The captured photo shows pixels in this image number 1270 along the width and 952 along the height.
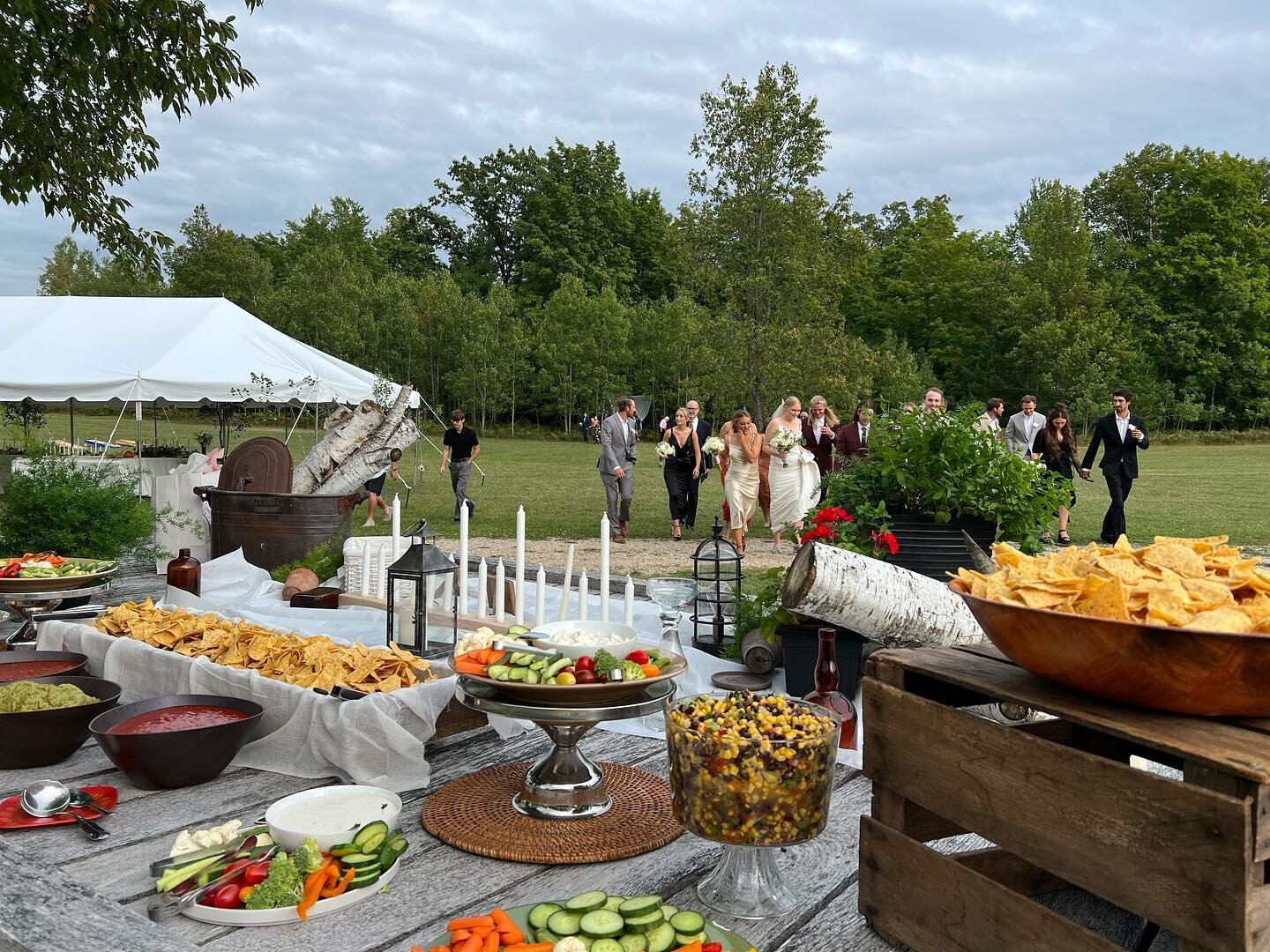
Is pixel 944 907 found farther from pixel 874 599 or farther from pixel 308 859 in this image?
pixel 874 599

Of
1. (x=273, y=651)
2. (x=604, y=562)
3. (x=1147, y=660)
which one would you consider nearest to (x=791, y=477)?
(x=604, y=562)

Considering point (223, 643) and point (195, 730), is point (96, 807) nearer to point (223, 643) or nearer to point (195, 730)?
point (195, 730)

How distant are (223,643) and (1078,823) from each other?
370cm

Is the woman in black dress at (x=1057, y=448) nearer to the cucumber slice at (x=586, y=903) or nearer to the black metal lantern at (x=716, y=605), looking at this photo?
the black metal lantern at (x=716, y=605)

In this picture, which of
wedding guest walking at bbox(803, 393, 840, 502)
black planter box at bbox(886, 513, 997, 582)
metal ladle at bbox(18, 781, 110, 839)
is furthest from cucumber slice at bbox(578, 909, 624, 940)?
wedding guest walking at bbox(803, 393, 840, 502)

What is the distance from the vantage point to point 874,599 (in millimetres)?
4477

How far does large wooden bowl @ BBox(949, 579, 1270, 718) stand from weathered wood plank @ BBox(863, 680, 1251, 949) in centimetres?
15

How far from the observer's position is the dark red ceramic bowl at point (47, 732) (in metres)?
3.62

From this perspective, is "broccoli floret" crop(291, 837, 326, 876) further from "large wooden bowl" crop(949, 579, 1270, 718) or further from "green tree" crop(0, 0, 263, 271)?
"green tree" crop(0, 0, 263, 271)

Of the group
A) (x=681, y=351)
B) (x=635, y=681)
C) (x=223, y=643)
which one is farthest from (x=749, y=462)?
(x=681, y=351)

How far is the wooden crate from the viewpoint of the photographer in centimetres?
169

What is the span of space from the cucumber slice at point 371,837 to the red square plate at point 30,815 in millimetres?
1063

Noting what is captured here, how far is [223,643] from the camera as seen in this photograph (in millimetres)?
4473

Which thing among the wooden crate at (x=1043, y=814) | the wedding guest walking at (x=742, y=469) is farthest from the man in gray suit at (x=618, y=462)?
the wooden crate at (x=1043, y=814)
